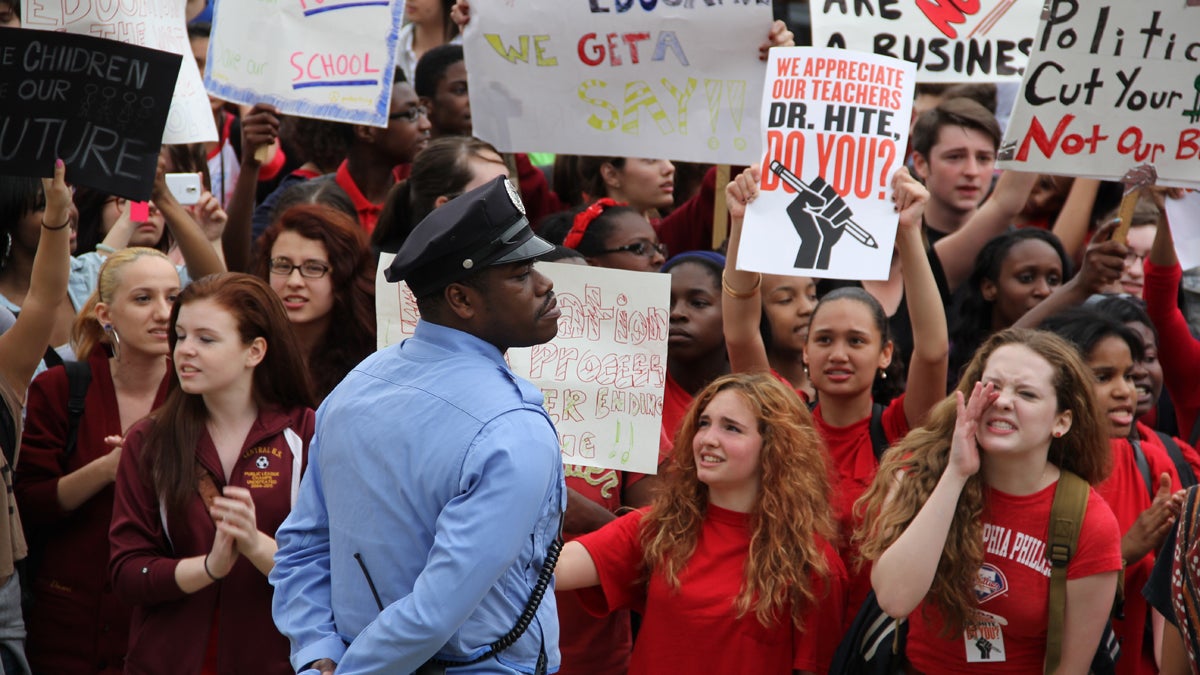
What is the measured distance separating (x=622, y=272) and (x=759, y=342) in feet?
1.83

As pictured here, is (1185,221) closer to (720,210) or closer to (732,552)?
(720,210)

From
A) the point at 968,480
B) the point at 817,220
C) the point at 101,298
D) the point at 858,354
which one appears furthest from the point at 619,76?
the point at 968,480

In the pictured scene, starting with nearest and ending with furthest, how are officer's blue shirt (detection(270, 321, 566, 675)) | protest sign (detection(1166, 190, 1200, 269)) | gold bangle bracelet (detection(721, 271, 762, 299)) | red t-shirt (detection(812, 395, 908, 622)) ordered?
officer's blue shirt (detection(270, 321, 566, 675)) < red t-shirt (detection(812, 395, 908, 622)) < gold bangle bracelet (detection(721, 271, 762, 299)) < protest sign (detection(1166, 190, 1200, 269))

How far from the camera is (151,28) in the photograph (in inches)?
245

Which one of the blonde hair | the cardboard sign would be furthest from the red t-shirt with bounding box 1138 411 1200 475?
the blonde hair

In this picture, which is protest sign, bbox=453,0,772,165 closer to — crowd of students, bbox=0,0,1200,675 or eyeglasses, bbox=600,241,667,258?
crowd of students, bbox=0,0,1200,675

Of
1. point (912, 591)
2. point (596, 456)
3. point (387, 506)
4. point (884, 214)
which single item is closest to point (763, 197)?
point (884, 214)

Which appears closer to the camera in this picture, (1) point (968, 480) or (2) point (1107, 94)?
(1) point (968, 480)

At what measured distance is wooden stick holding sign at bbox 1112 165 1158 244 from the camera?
5.47 metres

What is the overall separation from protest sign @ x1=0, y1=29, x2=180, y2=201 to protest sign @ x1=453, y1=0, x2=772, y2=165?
1.44m

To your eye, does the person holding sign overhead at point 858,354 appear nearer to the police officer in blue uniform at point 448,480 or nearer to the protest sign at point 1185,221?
the protest sign at point 1185,221

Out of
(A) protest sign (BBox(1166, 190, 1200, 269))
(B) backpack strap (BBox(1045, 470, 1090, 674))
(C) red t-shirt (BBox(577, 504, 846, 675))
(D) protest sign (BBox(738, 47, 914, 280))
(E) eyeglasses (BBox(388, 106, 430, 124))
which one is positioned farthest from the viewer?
(E) eyeglasses (BBox(388, 106, 430, 124))

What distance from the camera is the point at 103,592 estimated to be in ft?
16.8

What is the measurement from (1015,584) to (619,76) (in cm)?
299
